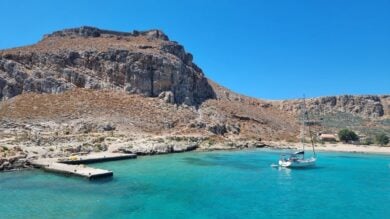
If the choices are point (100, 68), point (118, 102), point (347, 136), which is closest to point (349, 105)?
point (347, 136)

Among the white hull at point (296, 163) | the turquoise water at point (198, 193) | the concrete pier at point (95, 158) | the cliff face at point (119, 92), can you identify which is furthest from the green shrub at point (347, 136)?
the concrete pier at point (95, 158)

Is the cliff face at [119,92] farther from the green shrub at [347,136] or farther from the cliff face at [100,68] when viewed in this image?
the green shrub at [347,136]

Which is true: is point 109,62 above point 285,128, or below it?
above

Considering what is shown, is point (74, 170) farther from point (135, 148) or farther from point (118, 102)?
point (118, 102)

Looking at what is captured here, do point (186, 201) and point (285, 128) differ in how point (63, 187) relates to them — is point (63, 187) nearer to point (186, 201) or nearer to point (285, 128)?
point (186, 201)

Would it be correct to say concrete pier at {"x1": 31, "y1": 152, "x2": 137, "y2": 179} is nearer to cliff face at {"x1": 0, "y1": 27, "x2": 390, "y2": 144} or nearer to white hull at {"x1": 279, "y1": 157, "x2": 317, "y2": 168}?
cliff face at {"x1": 0, "y1": 27, "x2": 390, "y2": 144}

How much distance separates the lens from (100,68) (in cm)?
10775

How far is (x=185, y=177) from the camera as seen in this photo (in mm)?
47500

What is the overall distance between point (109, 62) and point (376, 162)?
68464 mm

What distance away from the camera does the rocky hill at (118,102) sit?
7831 centimetres

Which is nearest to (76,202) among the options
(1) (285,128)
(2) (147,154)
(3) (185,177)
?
(3) (185,177)

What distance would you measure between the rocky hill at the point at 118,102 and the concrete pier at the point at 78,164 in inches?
179

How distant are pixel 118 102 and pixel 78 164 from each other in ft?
148

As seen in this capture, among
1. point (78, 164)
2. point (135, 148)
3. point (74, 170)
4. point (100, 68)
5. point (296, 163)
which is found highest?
point (100, 68)
